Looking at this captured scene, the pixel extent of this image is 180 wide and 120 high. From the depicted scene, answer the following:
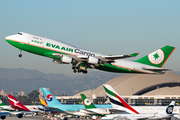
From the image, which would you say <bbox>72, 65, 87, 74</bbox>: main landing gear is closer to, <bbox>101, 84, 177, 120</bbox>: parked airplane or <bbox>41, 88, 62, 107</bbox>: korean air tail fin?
<bbox>101, 84, 177, 120</bbox>: parked airplane

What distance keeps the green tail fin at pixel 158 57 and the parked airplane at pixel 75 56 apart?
1849 mm

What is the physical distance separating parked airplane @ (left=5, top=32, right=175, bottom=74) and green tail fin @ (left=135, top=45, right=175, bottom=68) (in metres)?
1.85

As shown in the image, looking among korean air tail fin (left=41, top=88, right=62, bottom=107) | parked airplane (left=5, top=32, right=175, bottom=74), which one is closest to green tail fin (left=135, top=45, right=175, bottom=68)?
parked airplane (left=5, top=32, right=175, bottom=74)

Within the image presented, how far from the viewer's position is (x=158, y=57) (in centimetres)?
6819

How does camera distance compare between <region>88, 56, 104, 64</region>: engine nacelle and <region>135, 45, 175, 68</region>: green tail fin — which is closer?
<region>88, 56, 104, 64</region>: engine nacelle

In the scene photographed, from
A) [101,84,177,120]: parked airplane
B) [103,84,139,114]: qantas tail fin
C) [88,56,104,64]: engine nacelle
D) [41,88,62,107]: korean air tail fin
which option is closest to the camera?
[88,56,104,64]: engine nacelle

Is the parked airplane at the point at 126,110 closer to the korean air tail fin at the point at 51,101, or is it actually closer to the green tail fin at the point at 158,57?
the green tail fin at the point at 158,57

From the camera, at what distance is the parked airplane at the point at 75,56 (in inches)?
2234

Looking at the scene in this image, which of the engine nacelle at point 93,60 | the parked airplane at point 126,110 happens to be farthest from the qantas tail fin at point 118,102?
the engine nacelle at point 93,60

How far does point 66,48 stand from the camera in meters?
58.9

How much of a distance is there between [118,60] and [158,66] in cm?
1005

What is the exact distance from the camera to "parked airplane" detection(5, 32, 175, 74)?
56.8 meters

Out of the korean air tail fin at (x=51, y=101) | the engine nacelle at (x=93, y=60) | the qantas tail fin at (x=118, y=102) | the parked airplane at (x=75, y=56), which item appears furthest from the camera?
the korean air tail fin at (x=51, y=101)

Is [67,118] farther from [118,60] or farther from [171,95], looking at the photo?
[171,95]
